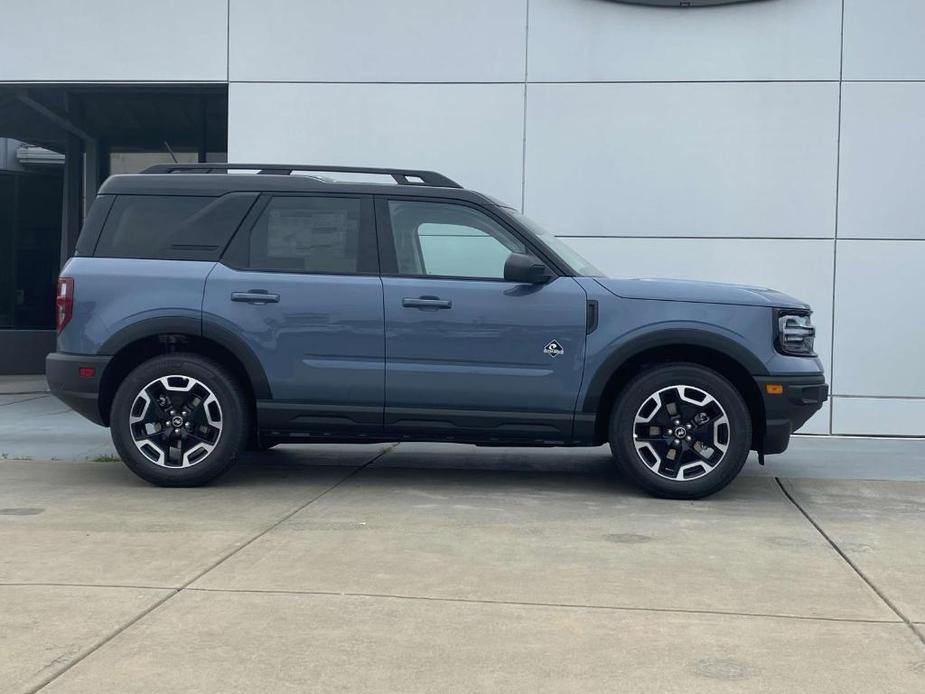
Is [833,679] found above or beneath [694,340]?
beneath

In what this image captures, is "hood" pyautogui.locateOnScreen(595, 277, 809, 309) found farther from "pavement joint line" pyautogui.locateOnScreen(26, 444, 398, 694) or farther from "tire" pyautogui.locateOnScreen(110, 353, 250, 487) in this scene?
"tire" pyautogui.locateOnScreen(110, 353, 250, 487)

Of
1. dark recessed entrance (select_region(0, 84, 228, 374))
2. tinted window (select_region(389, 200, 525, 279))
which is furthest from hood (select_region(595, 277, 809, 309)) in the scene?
dark recessed entrance (select_region(0, 84, 228, 374))

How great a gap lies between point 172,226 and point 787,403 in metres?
3.94

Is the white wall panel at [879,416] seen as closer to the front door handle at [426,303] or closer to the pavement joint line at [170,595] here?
the front door handle at [426,303]

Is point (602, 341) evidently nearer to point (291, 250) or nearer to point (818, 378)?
point (818, 378)

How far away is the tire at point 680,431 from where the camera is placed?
657 cm

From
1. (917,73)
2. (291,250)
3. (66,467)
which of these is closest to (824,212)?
(917,73)

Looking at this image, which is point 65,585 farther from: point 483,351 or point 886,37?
point 886,37

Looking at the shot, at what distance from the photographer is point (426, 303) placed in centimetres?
669

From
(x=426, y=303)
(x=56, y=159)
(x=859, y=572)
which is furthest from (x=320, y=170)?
(x=56, y=159)

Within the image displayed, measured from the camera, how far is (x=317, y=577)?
4.74 metres

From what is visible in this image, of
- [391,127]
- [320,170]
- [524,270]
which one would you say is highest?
[391,127]

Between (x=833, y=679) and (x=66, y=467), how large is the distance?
5831 millimetres

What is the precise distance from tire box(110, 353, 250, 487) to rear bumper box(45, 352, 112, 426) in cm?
16
